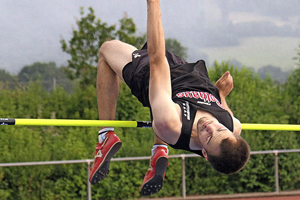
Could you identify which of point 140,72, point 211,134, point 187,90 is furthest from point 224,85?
point 211,134

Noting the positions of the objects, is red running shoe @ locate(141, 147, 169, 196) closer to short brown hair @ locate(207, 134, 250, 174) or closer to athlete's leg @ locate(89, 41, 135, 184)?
athlete's leg @ locate(89, 41, 135, 184)

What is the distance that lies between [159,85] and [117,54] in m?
0.99

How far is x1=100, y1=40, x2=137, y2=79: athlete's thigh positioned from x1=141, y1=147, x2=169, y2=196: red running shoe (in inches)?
33.6

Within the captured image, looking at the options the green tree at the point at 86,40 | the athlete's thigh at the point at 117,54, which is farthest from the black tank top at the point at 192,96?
the green tree at the point at 86,40

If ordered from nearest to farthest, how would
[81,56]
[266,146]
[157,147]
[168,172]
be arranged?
1. [157,147]
2. [168,172]
3. [266,146]
4. [81,56]

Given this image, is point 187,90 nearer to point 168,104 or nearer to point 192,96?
point 192,96

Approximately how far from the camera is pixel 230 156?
136 inches

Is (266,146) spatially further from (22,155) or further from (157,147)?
(157,147)

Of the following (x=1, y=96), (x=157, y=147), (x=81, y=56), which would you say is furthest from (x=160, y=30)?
(x=81, y=56)

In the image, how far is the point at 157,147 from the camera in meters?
4.59

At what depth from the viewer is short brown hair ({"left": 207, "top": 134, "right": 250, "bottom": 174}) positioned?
135 inches

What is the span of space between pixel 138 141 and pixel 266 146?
3156 millimetres

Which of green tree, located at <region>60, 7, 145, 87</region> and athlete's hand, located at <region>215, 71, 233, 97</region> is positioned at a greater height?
green tree, located at <region>60, 7, 145, 87</region>

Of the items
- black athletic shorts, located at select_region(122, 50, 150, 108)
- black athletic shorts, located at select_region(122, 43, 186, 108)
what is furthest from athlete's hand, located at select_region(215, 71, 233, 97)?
black athletic shorts, located at select_region(122, 50, 150, 108)
